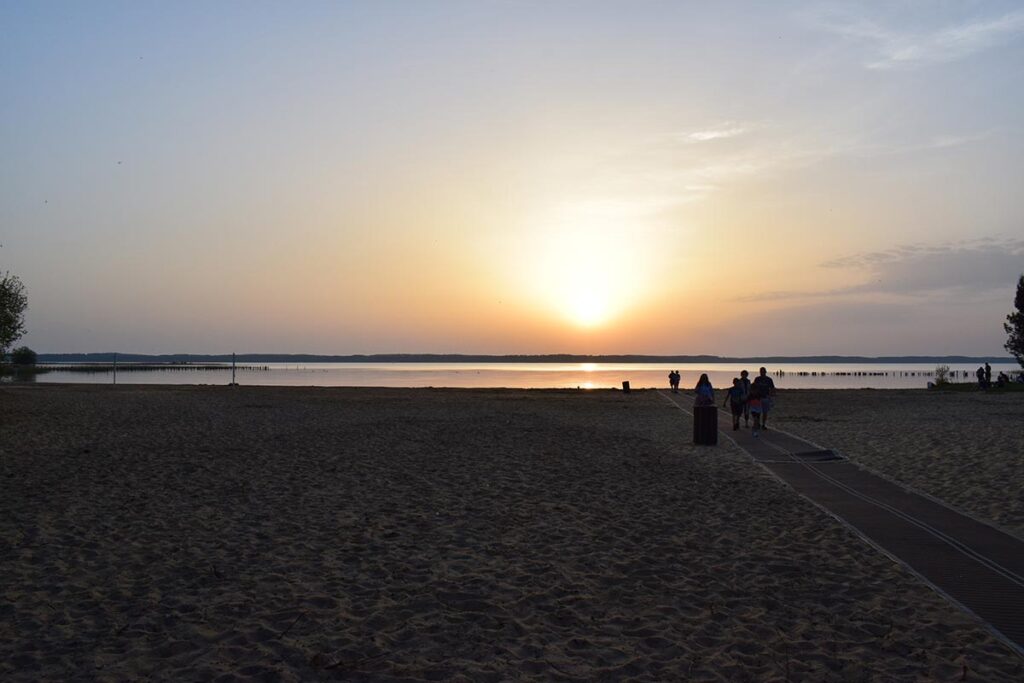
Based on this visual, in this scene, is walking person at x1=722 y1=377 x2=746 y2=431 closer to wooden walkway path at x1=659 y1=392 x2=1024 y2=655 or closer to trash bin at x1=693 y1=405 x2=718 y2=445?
trash bin at x1=693 y1=405 x2=718 y2=445

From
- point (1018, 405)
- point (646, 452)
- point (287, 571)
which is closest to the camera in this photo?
point (287, 571)

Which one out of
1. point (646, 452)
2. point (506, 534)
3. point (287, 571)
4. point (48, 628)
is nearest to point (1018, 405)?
point (646, 452)

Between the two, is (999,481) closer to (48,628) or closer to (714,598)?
(714,598)

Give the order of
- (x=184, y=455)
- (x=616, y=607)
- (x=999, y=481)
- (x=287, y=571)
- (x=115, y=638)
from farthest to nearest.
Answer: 1. (x=184, y=455)
2. (x=999, y=481)
3. (x=287, y=571)
4. (x=616, y=607)
5. (x=115, y=638)

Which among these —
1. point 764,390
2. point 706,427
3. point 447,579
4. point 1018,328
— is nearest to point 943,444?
point 764,390

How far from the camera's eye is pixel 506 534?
9.92m

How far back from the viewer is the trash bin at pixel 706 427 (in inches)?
809

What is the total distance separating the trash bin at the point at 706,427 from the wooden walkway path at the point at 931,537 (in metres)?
3.87

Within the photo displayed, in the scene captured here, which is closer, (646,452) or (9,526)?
(9,526)

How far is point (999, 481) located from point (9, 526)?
16.0m

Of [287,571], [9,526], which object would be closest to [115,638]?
[287,571]

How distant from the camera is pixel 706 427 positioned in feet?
67.7

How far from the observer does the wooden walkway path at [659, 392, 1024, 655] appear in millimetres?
7059

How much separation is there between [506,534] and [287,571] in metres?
2.96
